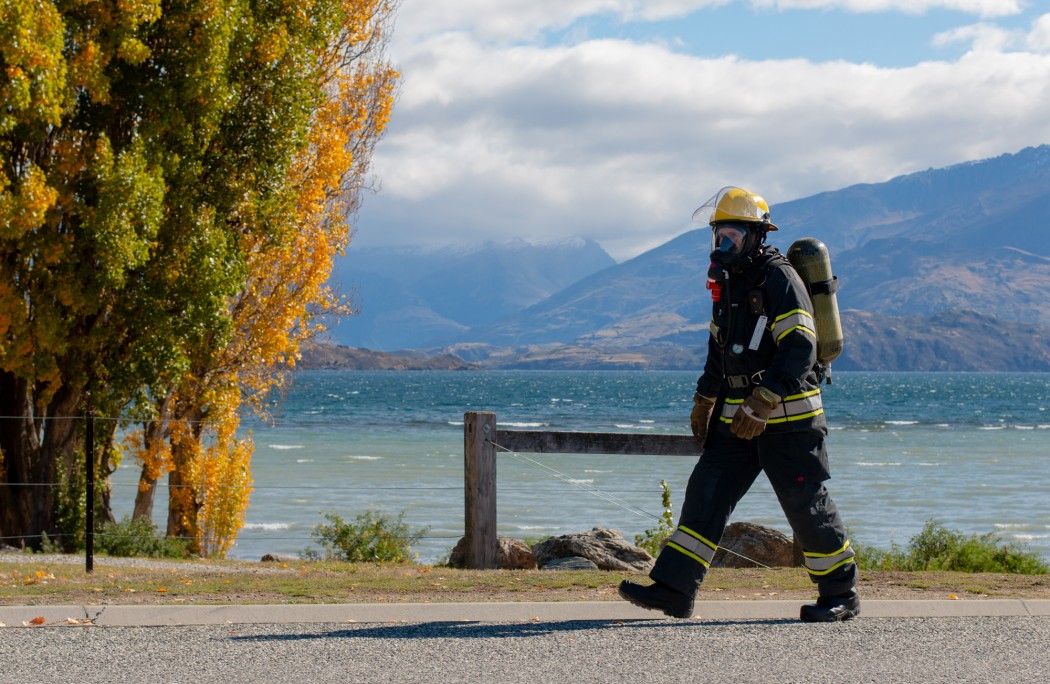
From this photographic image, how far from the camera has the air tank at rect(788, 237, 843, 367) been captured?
664 cm

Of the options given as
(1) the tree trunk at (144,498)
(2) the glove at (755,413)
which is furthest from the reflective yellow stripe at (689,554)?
(1) the tree trunk at (144,498)

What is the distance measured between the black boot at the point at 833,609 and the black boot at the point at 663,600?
0.61 metres

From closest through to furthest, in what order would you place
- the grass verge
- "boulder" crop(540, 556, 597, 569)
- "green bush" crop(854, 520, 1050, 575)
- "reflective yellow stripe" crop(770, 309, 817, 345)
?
1. "reflective yellow stripe" crop(770, 309, 817, 345)
2. the grass verge
3. "boulder" crop(540, 556, 597, 569)
4. "green bush" crop(854, 520, 1050, 575)

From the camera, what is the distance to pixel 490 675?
16.8 ft

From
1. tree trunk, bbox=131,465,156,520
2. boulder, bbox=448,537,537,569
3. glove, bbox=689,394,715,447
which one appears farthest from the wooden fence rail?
tree trunk, bbox=131,465,156,520

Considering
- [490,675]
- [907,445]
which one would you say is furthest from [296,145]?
[907,445]

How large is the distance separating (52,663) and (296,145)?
8571mm

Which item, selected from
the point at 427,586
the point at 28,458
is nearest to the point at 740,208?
the point at 427,586

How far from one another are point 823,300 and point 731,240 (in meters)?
0.61

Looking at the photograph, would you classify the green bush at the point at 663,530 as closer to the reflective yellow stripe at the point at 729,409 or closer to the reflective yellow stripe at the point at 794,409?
the reflective yellow stripe at the point at 729,409

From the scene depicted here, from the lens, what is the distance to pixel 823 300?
261 inches

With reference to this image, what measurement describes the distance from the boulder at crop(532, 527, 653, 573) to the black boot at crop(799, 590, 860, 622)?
15.5 feet

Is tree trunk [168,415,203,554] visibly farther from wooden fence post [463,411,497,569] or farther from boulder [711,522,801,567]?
boulder [711,522,801,567]

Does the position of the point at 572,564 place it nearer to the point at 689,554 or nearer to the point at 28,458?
the point at 689,554
